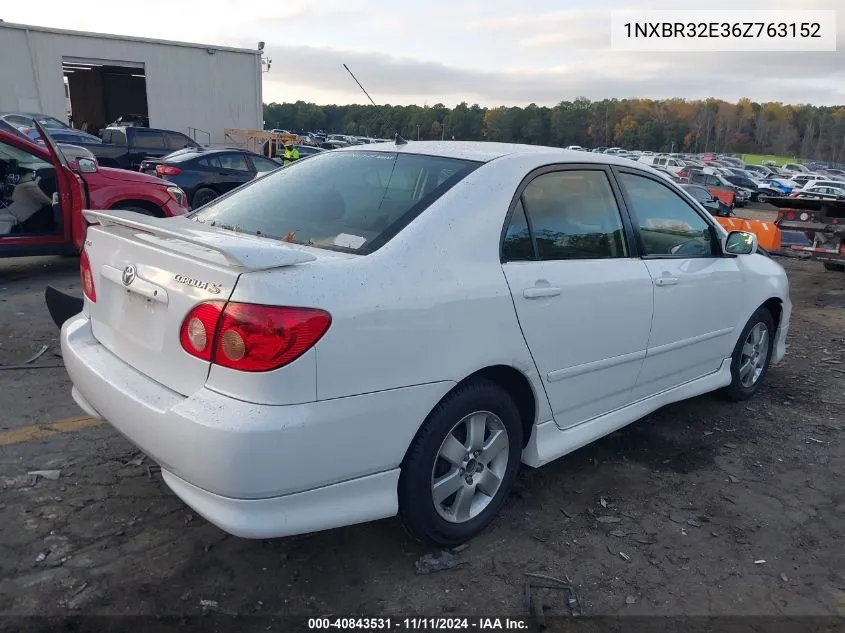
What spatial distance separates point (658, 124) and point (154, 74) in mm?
83246

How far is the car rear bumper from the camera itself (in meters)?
2.14

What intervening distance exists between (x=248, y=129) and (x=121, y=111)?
1022 centimetres

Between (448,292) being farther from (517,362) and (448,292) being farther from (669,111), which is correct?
(669,111)

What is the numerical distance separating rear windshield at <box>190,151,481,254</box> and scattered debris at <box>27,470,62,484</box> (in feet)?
4.66

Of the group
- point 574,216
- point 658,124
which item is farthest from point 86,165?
point 658,124

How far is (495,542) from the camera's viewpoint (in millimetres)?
2949

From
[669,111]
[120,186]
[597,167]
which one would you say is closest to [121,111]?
[120,186]

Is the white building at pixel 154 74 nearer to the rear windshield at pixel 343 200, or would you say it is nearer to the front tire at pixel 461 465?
the rear windshield at pixel 343 200

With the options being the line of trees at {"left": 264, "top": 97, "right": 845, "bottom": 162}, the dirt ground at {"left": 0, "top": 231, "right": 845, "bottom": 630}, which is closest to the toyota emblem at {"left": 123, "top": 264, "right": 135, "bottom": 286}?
the dirt ground at {"left": 0, "top": 231, "right": 845, "bottom": 630}

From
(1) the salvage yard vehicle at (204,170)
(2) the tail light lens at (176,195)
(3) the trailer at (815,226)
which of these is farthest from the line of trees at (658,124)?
(2) the tail light lens at (176,195)

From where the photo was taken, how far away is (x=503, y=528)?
10.1 feet

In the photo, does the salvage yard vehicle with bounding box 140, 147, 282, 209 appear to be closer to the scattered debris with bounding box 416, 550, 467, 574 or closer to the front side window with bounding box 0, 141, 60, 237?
the front side window with bounding box 0, 141, 60, 237

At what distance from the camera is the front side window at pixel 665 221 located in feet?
11.9

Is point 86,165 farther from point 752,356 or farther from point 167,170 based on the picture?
point 752,356
